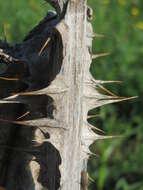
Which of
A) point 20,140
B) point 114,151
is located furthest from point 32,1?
point 20,140

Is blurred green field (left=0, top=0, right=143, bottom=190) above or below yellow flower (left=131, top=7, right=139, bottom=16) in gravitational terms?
below

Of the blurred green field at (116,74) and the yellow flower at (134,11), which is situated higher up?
the yellow flower at (134,11)

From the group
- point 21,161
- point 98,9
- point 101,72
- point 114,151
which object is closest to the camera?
point 21,161

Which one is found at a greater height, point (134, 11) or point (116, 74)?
point (134, 11)

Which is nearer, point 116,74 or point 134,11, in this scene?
point 116,74

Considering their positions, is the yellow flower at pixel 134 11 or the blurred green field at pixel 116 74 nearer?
the blurred green field at pixel 116 74

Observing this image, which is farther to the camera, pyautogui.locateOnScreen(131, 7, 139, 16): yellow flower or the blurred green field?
pyautogui.locateOnScreen(131, 7, 139, 16): yellow flower

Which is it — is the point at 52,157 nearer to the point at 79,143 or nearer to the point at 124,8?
the point at 79,143

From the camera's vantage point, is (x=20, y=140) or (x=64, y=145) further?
(x=20, y=140)
